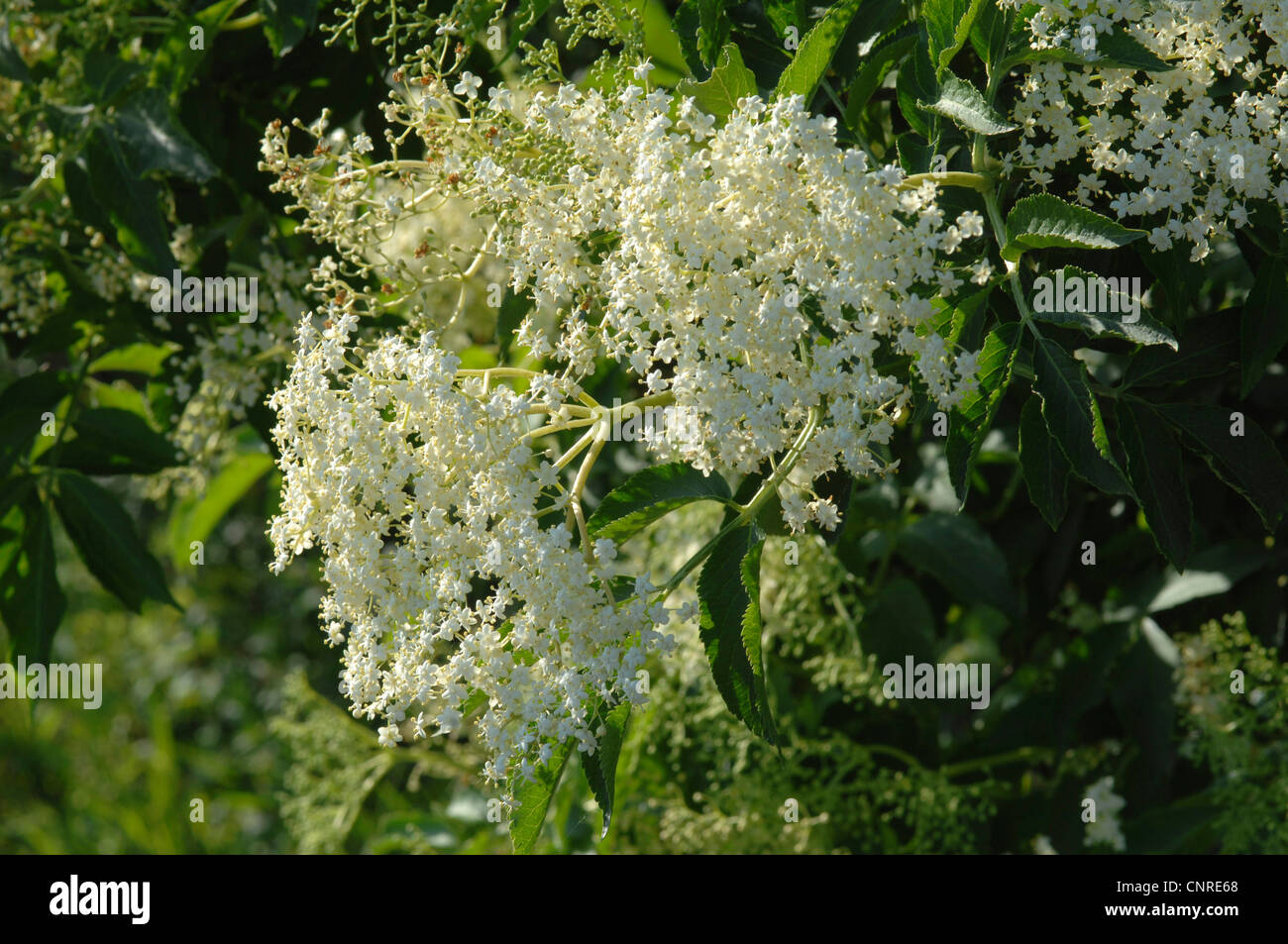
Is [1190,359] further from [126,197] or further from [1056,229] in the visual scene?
[126,197]

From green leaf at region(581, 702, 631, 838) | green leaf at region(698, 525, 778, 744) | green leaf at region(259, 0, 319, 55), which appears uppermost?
green leaf at region(259, 0, 319, 55)

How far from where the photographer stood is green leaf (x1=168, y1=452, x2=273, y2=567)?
7.94 ft

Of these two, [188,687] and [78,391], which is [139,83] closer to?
[78,391]

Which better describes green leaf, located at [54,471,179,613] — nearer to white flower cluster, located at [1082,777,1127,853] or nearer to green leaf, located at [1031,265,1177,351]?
green leaf, located at [1031,265,1177,351]

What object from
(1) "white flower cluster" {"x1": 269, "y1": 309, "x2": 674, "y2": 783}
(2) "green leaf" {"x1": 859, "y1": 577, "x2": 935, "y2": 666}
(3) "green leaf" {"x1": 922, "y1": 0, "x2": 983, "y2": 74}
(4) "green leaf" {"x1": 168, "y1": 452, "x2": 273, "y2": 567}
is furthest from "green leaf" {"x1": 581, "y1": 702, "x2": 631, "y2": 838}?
(4) "green leaf" {"x1": 168, "y1": 452, "x2": 273, "y2": 567}

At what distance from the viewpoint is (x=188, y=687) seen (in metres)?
5.31

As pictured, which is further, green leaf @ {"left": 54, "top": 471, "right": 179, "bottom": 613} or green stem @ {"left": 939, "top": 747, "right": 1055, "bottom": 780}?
green stem @ {"left": 939, "top": 747, "right": 1055, "bottom": 780}

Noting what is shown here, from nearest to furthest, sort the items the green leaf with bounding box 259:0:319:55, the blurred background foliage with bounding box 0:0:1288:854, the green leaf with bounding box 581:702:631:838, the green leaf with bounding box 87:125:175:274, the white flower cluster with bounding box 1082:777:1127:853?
the green leaf with bounding box 581:702:631:838
the green leaf with bounding box 259:0:319:55
the green leaf with bounding box 87:125:175:274
the blurred background foliage with bounding box 0:0:1288:854
the white flower cluster with bounding box 1082:777:1127:853

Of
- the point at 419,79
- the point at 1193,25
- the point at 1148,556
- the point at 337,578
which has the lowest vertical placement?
the point at 337,578

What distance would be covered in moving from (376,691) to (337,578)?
111 mm

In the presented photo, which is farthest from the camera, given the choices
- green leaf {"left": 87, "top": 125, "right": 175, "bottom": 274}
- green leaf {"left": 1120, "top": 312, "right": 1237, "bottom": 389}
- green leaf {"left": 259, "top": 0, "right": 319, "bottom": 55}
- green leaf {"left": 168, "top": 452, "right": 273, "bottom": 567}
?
green leaf {"left": 168, "top": 452, "right": 273, "bottom": 567}


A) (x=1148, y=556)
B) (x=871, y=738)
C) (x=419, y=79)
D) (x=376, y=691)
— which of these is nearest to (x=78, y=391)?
(x=419, y=79)

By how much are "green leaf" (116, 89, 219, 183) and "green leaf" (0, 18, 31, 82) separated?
6.4 inches

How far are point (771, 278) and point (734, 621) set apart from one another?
326mm
